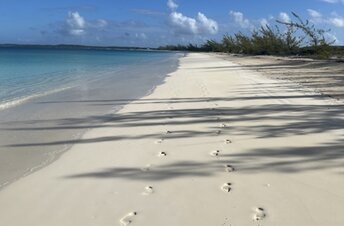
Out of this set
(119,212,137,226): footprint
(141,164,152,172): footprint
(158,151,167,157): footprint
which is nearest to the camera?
(119,212,137,226): footprint

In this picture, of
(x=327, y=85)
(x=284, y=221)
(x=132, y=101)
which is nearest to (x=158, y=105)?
(x=132, y=101)

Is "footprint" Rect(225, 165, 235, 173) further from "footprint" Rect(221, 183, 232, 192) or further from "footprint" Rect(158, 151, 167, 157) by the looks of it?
"footprint" Rect(158, 151, 167, 157)

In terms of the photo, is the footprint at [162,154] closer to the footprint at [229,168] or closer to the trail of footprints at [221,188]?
the trail of footprints at [221,188]

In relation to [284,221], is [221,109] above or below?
below

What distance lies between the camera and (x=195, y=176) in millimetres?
5113

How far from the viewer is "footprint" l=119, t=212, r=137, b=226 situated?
3.87 metres

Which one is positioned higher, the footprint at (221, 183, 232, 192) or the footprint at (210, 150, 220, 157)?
the footprint at (221, 183, 232, 192)

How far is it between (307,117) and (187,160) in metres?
3.85

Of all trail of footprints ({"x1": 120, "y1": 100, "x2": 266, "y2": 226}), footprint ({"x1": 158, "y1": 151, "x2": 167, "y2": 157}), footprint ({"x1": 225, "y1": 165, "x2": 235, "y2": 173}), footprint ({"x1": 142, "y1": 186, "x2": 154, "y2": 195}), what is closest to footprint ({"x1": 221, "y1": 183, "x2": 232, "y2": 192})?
trail of footprints ({"x1": 120, "y1": 100, "x2": 266, "y2": 226})

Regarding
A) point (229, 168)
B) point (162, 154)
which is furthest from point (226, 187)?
point (162, 154)

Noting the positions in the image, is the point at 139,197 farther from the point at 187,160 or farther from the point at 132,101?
the point at 132,101

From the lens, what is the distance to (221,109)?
10.1m

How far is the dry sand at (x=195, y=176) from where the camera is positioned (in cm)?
402

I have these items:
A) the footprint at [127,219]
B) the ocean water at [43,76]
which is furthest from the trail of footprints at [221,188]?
the ocean water at [43,76]
